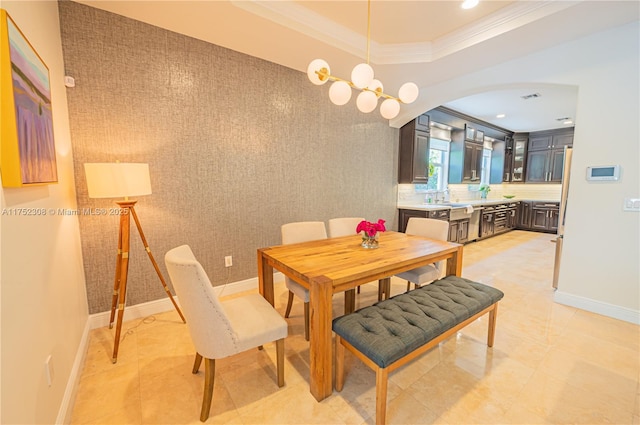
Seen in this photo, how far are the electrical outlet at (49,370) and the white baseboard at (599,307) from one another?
413 centimetres

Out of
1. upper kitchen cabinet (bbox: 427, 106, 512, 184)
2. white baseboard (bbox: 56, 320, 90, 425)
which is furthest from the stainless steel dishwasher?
white baseboard (bbox: 56, 320, 90, 425)

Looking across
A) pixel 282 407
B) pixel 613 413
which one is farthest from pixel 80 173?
pixel 613 413

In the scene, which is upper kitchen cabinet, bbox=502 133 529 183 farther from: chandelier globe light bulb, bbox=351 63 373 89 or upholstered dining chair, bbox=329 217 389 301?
chandelier globe light bulb, bbox=351 63 373 89

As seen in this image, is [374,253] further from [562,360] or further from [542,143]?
[542,143]

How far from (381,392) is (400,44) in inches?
130

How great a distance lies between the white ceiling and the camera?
7.01ft

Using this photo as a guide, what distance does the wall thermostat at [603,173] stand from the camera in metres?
2.41

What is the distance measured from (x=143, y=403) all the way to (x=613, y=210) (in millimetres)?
4071

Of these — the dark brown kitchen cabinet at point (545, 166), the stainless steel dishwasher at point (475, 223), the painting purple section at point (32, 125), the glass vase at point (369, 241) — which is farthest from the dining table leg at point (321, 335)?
the dark brown kitchen cabinet at point (545, 166)

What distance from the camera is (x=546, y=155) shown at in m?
6.80

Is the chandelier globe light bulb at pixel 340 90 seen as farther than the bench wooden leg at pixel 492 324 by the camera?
No

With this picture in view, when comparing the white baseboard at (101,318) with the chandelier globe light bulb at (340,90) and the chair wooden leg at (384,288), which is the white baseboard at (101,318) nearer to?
the chair wooden leg at (384,288)

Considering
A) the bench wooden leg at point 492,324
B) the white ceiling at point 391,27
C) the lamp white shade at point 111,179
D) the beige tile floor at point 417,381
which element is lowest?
the beige tile floor at point 417,381

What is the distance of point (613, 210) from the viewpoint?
8.05 feet
